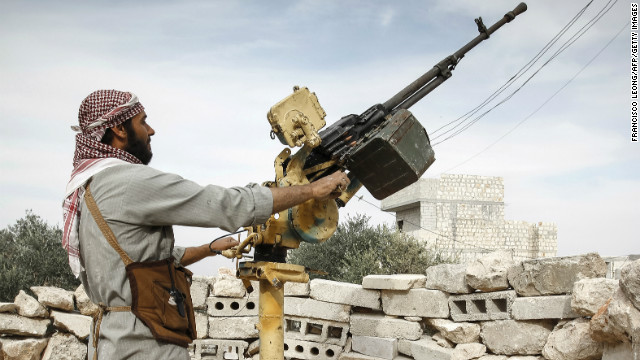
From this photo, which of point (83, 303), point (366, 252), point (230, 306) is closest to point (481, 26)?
point (230, 306)

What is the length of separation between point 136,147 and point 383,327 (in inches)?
171

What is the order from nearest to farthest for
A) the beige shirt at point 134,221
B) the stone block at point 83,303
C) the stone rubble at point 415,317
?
1. the beige shirt at point 134,221
2. the stone rubble at point 415,317
3. the stone block at point 83,303

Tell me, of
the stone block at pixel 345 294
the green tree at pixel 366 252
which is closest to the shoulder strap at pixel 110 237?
the stone block at pixel 345 294

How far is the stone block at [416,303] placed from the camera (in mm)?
6191

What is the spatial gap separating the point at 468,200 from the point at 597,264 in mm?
16916

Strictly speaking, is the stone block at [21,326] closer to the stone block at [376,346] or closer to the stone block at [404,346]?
the stone block at [376,346]

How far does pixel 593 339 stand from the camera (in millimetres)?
4559

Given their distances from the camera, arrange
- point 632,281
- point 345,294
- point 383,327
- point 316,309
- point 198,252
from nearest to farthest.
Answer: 1. point 198,252
2. point 632,281
3. point 383,327
4. point 345,294
5. point 316,309

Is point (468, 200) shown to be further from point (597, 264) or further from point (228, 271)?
point (597, 264)

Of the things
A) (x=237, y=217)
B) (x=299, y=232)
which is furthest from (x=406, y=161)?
(x=237, y=217)

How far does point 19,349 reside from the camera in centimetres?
659

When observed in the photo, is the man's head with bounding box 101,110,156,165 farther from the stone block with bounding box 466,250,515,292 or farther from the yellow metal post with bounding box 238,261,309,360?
the stone block with bounding box 466,250,515,292

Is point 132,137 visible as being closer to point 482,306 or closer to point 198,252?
point 198,252

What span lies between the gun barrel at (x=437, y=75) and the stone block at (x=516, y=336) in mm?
2305
